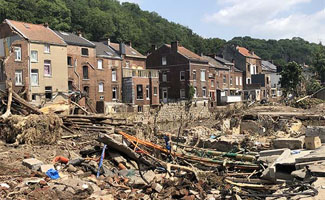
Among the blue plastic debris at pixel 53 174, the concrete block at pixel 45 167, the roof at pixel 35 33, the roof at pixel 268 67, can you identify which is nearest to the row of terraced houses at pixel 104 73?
the roof at pixel 35 33

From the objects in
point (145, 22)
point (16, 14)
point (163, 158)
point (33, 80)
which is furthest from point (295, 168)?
point (145, 22)

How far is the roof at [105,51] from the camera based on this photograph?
4025 centimetres

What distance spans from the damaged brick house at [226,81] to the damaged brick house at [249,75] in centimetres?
136

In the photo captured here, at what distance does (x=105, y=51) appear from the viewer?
136 feet

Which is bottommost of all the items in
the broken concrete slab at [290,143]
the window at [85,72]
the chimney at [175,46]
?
the broken concrete slab at [290,143]

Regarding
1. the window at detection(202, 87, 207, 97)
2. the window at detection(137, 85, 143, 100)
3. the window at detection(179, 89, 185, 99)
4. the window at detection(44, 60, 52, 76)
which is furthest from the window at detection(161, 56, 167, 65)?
the window at detection(44, 60, 52, 76)

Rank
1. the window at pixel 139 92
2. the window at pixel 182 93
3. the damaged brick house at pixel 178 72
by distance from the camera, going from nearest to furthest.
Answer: the window at pixel 139 92, the damaged brick house at pixel 178 72, the window at pixel 182 93

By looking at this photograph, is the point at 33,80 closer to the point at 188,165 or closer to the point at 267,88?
the point at 188,165

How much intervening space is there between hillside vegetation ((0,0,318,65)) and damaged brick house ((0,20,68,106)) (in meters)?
26.3

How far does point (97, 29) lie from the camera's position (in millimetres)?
70812

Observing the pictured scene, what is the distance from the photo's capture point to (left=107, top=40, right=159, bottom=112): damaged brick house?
40594mm

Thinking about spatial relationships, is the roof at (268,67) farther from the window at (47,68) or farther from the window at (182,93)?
the window at (47,68)

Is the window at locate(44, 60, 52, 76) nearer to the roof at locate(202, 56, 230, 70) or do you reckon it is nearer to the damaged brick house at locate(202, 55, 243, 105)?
the roof at locate(202, 56, 230, 70)

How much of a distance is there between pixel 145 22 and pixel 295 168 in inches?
3366
